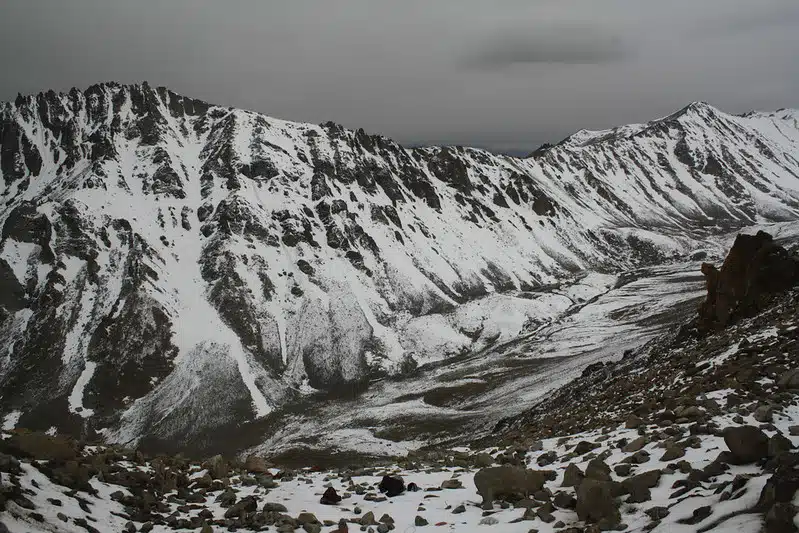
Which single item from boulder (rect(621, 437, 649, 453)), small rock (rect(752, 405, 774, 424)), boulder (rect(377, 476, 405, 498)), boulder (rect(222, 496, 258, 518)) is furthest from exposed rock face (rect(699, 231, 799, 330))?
boulder (rect(222, 496, 258, 518))

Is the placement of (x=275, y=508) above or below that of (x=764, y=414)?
above

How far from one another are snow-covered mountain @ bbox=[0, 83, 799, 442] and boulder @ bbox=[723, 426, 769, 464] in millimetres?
97369

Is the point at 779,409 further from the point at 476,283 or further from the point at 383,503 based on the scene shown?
the point at 476,283

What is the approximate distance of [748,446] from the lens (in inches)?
462

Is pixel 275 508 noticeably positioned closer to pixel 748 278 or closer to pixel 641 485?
pixel 641 485

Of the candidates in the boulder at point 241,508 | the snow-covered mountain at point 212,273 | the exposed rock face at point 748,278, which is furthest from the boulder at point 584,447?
the snow-covered mountain at point 212,273

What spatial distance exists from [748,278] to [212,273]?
120979 millimetres

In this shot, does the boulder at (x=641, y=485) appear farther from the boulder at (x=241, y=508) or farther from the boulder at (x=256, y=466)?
the boulder at (x=256, y=466)

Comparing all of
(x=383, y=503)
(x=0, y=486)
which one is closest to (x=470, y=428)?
(x=383, y=503)

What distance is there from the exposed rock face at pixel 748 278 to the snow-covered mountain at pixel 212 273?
81961mm

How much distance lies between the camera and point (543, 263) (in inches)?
7741

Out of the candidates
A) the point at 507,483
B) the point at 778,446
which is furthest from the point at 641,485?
the point at 507,483

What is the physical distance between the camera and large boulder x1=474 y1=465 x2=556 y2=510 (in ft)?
46.7

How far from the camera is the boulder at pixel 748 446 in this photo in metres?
11.7
